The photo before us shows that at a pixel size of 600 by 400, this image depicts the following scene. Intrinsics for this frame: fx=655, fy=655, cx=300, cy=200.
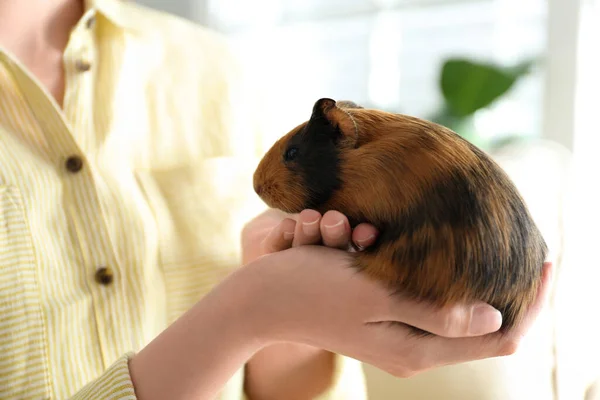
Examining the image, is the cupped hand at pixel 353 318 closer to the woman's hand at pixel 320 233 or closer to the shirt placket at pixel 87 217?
the woman's hand at pixel 320 233

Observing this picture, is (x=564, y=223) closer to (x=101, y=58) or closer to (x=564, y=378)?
(x=564, y=378)

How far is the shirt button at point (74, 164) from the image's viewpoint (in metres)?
0.87

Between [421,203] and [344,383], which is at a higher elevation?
→ [421,203]

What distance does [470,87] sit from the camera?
5.95ft

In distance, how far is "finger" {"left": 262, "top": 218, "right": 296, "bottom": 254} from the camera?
60 centimetres

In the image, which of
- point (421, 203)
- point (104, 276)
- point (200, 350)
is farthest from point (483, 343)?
point (104, 276)

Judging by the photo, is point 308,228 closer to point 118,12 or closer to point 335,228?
point 335,228

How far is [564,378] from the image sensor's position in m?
1.06

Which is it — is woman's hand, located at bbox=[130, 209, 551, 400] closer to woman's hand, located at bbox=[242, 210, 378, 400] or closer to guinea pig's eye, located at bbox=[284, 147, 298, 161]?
guinea pig's eye, located at bbox=[284, 147, 298, 161]

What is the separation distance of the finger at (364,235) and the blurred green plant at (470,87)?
51.5 inches

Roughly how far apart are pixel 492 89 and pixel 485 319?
1.39 metres

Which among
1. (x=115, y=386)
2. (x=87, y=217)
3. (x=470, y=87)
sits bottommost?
(x=115, y=386)

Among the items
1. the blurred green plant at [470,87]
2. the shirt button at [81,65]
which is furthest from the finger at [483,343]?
the blurred green plant at [470,87]

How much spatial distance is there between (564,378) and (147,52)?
33.5 inches
